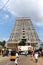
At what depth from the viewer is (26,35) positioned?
180625 mm

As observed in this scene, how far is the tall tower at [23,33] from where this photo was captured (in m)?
179

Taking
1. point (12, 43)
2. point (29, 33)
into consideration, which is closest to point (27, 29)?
point (29, 33)

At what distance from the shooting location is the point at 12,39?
179500 mm

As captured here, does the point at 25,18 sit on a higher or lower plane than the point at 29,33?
higher

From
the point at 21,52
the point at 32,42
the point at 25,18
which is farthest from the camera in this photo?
the point at 25,18

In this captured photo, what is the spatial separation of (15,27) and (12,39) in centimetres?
1362

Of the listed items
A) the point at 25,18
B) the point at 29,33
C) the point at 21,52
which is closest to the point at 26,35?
the point at 29,33

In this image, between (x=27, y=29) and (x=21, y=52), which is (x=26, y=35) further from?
(x=21, y=52)

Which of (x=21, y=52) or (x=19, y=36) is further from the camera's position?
(x=19, y=36)

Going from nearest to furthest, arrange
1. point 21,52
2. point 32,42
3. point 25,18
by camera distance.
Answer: point 21,52
point 32,42
point 25,18

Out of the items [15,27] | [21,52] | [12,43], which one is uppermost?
[15,27]

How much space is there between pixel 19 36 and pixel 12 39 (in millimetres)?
6079

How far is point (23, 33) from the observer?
18538cm

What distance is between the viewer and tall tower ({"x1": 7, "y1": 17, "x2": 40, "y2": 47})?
7042 inches
